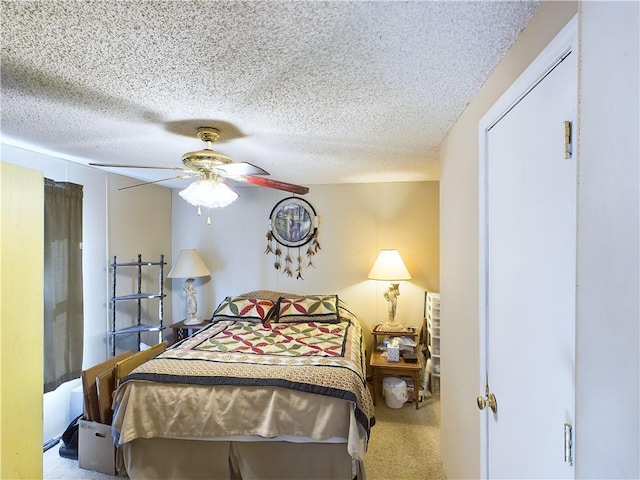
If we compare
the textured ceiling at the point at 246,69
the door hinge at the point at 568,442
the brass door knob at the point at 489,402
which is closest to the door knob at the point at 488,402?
the brass door knob at the point at 489,402

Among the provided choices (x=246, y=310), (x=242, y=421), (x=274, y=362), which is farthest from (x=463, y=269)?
(x=246, y=310)

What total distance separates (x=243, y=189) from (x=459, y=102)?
2896 mm

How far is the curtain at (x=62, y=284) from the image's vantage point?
2334mm

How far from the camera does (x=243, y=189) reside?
3.90 m

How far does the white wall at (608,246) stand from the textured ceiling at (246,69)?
586mm

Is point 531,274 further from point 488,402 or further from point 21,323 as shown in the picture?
point 21,323

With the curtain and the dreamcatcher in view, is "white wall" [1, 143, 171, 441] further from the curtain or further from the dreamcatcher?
the dreamcatcher

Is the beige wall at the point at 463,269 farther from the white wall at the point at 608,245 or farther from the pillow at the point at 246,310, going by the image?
the pillow at the point at 246,310

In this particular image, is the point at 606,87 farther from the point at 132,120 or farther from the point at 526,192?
the point at 132,120

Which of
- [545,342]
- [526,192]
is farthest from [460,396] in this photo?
[526,192]

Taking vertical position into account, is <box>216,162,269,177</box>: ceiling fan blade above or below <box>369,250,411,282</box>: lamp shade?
above

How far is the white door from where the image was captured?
80 centimetres

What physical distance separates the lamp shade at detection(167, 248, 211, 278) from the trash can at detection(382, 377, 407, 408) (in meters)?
2.41

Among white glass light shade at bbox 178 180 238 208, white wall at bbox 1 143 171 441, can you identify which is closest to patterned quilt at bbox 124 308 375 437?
white wall at bbox 1 143 171 441
